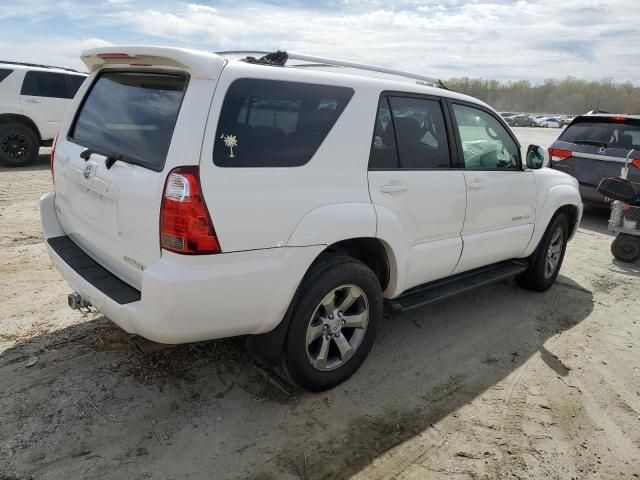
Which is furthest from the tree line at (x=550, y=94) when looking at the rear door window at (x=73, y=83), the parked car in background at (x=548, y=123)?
the rear door window at (x=73, y=83)

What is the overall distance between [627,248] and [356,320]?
473 centimetres

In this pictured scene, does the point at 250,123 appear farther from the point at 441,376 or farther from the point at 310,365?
the point at 441,376

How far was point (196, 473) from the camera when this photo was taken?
7.99 ft

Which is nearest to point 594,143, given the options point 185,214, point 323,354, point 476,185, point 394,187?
point 476,185

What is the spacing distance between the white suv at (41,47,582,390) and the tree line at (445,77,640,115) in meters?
113

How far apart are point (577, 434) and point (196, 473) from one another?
7.18 ft

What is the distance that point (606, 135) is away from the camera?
7.91 m

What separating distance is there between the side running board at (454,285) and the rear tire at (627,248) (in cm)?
235

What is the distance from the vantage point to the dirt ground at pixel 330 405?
2.55 metres

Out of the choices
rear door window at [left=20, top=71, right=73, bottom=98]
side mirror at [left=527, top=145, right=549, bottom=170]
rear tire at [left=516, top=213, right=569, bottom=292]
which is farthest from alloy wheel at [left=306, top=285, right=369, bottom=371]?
rear door window at [left=20, top=71, right=73, bottom=98]

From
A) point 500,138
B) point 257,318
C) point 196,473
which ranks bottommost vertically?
point 196,473

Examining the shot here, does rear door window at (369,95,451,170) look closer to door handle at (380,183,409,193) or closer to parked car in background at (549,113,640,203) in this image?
door handle at (380,183,409,193)

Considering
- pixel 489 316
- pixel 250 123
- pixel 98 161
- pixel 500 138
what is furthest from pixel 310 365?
pixel 500 138

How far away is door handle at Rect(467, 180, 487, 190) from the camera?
373 centimetres
